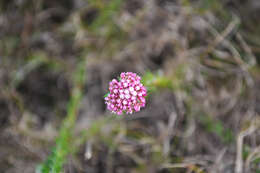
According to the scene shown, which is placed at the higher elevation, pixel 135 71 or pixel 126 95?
pixel 135 71

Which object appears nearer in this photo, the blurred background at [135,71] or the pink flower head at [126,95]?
the pink flower head at [126,95]

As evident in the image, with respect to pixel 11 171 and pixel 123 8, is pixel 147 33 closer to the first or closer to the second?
pixel 123 8

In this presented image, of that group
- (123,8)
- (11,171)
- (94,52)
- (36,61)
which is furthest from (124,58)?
(11,171)

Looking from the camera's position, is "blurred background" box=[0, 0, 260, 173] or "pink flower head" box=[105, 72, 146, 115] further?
"blurred background" box=[0, 0, 260, 173]

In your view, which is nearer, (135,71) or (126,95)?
(126,95)
